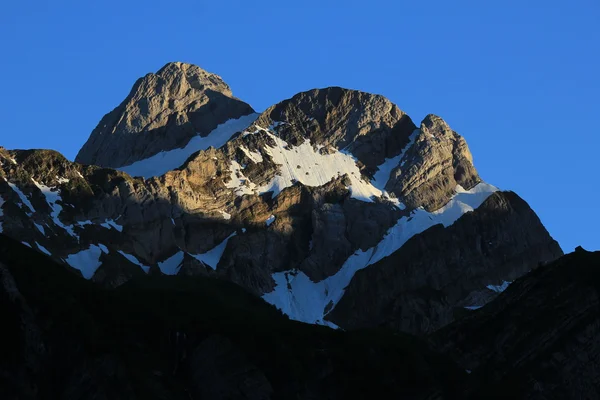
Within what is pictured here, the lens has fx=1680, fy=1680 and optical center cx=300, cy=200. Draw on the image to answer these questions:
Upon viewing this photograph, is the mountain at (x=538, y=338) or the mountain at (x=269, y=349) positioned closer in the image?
the mountain at (x=269, y=349)

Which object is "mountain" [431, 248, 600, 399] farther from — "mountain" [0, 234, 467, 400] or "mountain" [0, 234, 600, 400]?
"mountain" [0, 234, 467, 400]

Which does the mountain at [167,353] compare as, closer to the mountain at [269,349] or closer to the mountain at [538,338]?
the mountain at [269,349]

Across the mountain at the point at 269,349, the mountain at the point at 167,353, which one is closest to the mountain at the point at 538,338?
the mountain at the point at 269,349

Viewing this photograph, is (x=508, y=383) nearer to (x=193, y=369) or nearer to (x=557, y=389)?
(x=557, y=389)

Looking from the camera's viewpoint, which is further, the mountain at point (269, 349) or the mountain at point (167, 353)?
the mountain at point (269, 349)

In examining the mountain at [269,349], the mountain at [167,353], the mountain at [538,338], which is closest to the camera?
the mountain at [167,353]

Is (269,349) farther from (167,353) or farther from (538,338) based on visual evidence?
(538,338)

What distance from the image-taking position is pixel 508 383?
16625 centimetres

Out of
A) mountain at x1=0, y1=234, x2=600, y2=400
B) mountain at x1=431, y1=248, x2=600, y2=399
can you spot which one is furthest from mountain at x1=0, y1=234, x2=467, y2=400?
mountain at x1=431, y1=248, x2=600, y2=399

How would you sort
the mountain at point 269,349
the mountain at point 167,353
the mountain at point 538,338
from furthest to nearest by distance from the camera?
the mountain at point 538,338, the mountain at point 269,349, the mountain at point 167,353

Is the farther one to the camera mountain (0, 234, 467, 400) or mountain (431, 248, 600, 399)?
mountain (431, 248, 600, 399)

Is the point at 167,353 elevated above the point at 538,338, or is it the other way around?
the point at 167,353

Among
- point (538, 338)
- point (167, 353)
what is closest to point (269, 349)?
point (167, 353)

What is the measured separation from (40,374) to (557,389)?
50804mm
